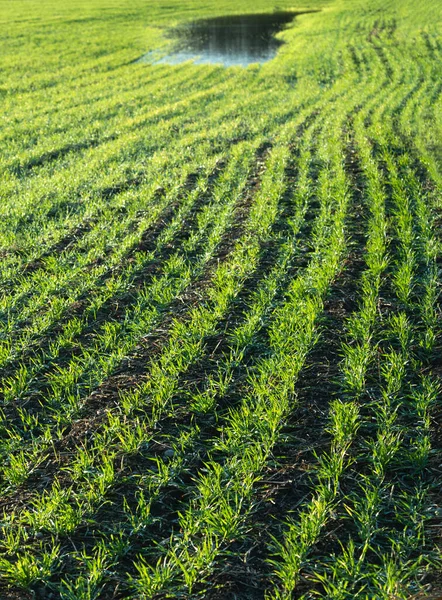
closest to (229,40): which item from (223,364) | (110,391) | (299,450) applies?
(223,364)

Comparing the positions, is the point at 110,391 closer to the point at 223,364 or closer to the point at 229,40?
the point at 223,364

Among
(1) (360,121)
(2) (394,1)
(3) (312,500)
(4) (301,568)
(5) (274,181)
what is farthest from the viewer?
(2) (394,1)

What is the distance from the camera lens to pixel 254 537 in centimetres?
360

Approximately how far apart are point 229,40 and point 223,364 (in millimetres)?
24733

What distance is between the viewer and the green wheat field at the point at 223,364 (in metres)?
3.51

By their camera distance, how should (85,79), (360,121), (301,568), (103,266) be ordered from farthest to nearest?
1. (85,79)
2. (360,121)
3. (103,266)
4. (301,568)

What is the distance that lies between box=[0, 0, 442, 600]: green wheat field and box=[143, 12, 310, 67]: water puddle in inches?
462

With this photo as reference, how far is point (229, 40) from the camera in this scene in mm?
26781

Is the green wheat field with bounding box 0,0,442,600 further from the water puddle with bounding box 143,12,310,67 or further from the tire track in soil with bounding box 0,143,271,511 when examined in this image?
the water puddle with bounding box 143,12,310,67

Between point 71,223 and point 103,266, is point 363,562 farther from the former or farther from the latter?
point 71,223

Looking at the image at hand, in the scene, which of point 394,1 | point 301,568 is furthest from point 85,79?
point 394,1

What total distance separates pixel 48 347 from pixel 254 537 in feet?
9.14

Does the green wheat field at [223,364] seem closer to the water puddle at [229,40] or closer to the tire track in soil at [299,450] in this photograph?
the tire track in soil at [299,450]

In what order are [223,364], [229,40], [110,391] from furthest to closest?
[229,40]
[223,364]
[110,391]
